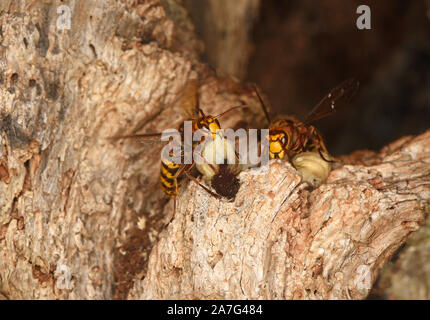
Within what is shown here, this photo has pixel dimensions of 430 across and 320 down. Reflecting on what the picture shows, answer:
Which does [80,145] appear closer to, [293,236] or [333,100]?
[293,236]

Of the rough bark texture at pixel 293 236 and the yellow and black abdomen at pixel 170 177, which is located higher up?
the yellow and black abdomen at pixel 170 177

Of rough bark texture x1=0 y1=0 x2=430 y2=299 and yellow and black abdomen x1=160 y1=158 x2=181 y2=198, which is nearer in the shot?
rough bark texture x1=0 y1=0 x2=430 y2=299

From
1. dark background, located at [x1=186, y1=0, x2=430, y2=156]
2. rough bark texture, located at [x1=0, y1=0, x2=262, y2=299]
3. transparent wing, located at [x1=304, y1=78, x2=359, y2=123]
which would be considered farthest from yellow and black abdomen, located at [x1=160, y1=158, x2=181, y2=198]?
dark background, located at [x1=186, y1=0, x2=430, y2=156]

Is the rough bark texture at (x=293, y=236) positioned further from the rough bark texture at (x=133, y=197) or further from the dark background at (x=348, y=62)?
the dark background at (x=348, y=62)

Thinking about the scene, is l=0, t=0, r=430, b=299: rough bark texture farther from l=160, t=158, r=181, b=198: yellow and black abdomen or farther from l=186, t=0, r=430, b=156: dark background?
l=186, t=0, r=430, b=156: dark background

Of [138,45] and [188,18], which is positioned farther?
[188,18]

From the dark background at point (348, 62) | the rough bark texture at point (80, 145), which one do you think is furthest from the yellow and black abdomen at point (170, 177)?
the dark background at point (348, 62)
